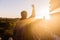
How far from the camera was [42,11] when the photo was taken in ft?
5.98

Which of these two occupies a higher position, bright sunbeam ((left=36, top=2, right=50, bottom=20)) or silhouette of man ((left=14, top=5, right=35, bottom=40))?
bright sunbeam ((left=36, top=2, right=50, bottom=20))

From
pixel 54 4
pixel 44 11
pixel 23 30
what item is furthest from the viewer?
pixel 54 4

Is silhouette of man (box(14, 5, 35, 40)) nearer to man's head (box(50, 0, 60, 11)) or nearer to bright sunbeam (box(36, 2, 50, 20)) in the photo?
bright sunbeam (box(36, 2, 50, 20))

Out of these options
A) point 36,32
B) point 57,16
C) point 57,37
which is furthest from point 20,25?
point 57,16

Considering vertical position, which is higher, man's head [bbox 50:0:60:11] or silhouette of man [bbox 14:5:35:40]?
man's head [bbox 50:0:60:11]

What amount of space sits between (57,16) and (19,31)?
0.85m

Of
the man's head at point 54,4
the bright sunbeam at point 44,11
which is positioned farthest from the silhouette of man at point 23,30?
the man's head at point 54,4

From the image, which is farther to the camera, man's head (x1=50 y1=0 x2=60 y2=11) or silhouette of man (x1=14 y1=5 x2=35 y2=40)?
man's head (x1=50 y1=0 x2=60 y2=11)

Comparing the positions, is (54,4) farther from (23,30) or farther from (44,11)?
(23,30)

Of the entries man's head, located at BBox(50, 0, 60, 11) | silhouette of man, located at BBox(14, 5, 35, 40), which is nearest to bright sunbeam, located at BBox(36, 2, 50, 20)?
man's head, located at BBox(50, 0, 60, 11)

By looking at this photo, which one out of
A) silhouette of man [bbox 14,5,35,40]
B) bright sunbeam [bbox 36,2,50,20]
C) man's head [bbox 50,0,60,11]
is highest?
man's head [bbox 50,0,60,11]

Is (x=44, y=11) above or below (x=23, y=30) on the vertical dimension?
above

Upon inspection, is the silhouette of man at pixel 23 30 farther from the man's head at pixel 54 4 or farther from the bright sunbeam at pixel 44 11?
the man's head at pixel 54 4

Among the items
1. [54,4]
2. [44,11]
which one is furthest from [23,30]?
[54,4]
